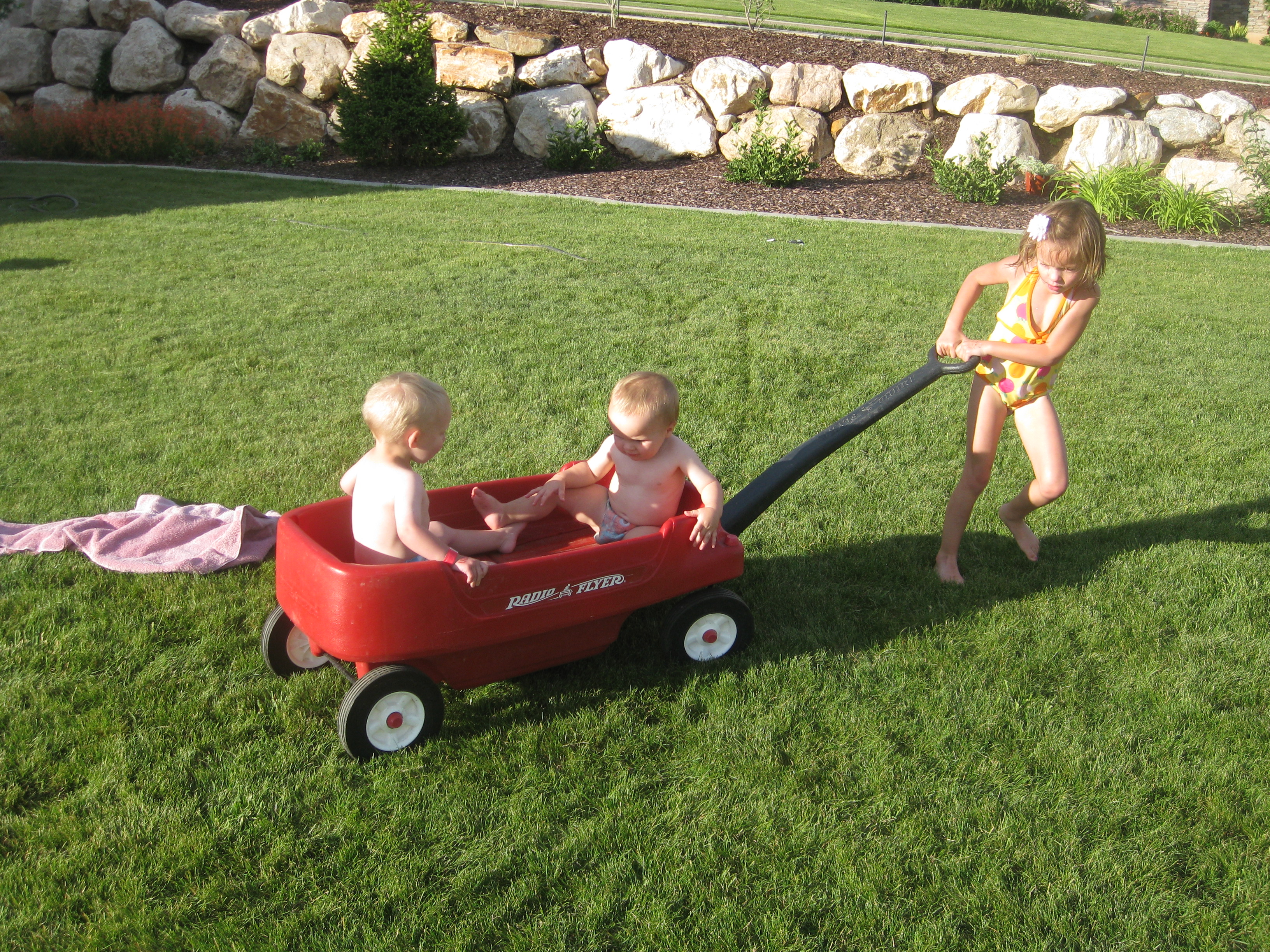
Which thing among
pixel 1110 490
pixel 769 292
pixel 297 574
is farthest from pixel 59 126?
pixel 1110 490

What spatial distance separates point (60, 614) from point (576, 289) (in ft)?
14.9

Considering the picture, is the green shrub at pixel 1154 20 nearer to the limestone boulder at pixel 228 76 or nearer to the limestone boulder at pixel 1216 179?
the limestone boulder at pixel 1216 179

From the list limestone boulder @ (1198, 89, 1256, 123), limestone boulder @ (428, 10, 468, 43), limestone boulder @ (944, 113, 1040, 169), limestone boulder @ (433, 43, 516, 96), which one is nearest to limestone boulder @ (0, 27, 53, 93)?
limestone boulder @ (428, 10, 468, 43)

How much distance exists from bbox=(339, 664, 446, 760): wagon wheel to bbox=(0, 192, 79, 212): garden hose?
29.2 feet

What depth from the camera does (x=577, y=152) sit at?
11.7 metres

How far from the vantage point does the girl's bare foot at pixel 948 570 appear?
12.4ft

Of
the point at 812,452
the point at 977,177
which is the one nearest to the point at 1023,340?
the point at 812,452

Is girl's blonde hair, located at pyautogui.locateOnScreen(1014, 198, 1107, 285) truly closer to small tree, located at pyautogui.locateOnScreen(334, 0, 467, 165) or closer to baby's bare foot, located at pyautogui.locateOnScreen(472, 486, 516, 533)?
baby's bare foot, located at pyautogui.locateOnScreen(472, 486, 516, 533)

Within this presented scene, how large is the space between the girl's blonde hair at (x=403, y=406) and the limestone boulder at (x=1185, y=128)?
12107mm

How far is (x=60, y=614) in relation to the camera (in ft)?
10.8

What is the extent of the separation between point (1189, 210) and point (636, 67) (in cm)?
691

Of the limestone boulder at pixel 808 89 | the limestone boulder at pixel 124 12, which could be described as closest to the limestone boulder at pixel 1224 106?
the limestone boulder at pixel 808 89

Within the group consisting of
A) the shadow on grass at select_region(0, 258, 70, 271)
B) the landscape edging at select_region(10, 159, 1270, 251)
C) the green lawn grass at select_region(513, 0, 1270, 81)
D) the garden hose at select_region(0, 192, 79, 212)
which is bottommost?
the shadow on grass at select_region(0, 258, 70, 271)

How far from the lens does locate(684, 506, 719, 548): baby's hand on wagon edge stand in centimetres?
304
